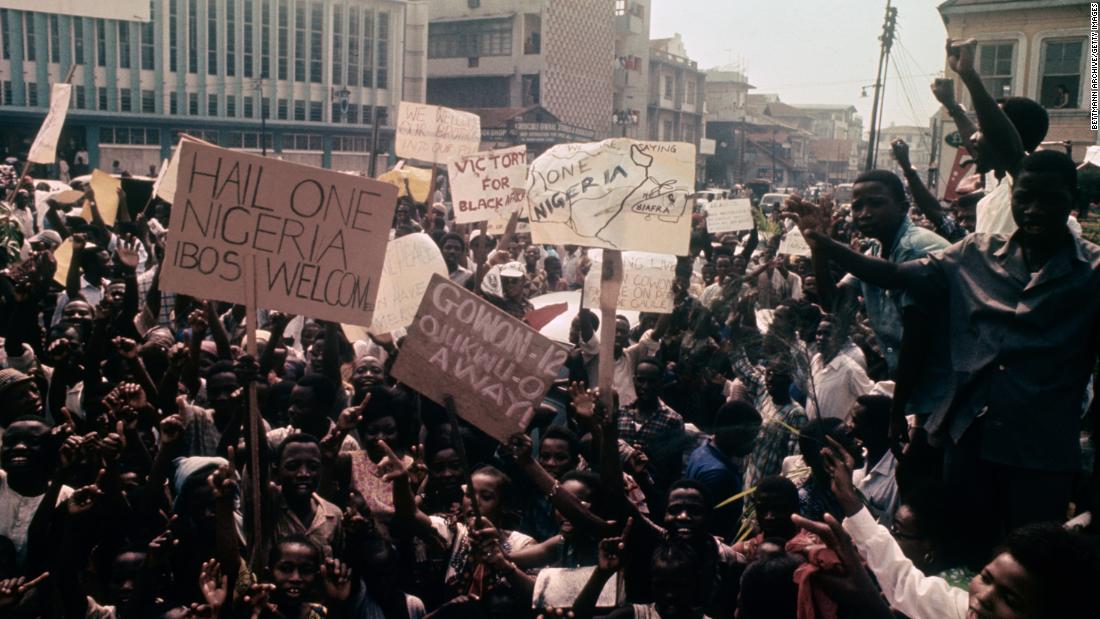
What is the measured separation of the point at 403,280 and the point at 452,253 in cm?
321

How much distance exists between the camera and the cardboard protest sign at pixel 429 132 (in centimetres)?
1047

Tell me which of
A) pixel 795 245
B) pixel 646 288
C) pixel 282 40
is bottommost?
pixel 646 288

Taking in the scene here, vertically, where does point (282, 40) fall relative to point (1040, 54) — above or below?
above

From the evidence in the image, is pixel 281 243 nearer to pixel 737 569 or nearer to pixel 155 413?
pixel 155 413

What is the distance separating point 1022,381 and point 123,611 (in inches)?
132

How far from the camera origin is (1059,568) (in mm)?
Answer: 2348

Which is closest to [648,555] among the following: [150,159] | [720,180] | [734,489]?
[734,489]

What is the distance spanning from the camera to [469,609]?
155 inches

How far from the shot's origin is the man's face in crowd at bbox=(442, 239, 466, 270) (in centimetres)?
974

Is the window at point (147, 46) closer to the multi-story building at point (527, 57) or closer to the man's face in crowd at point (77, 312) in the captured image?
the multi-story building at point (527, 57)

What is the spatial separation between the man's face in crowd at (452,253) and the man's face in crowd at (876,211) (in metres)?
6.09

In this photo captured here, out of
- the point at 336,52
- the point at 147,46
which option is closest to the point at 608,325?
the point at 147,46

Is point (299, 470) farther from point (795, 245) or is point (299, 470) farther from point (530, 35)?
point (530, 35)

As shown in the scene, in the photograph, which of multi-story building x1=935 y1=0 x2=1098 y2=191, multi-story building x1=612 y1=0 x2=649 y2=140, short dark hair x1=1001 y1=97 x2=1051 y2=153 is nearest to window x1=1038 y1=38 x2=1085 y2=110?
multi-story building x1=935 y1=0 x2=1098 y2=191
